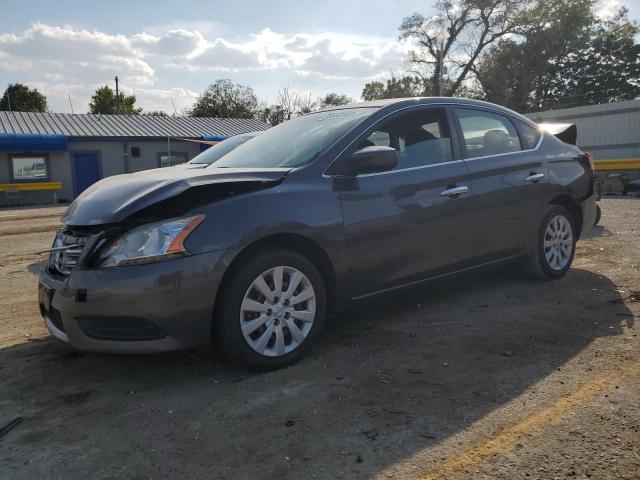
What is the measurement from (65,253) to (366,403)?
2003mm

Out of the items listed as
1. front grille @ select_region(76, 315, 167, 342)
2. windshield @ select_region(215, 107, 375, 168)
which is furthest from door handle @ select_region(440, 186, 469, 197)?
front grille @ select_region(76, 315, 167, 342)

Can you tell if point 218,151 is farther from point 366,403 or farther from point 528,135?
point 366,403

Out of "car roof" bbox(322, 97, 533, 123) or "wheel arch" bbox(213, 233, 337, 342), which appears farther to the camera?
"car roof" bbox(322, 97, 533, 123)

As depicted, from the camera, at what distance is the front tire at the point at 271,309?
3271mm

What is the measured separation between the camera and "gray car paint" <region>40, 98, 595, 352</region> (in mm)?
3127

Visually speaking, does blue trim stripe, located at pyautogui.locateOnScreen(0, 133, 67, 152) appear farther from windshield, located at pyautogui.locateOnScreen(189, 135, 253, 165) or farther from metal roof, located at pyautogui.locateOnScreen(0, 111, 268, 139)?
windshield, located at pyautogui.locateOnScreen(189, 135, 253, 165)

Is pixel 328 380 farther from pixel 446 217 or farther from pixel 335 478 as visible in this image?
pixel 446 217

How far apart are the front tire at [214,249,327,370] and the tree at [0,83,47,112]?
64.5m

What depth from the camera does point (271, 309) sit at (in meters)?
3.42

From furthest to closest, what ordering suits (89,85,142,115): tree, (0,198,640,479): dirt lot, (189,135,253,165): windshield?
(89,85,142,115): tree, (189,135,253,165): windshield, (0,198,640,479): dirt lot

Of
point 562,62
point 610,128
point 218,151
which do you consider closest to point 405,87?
point 562,62

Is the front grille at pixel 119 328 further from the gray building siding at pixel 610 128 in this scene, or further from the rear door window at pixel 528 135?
the gray building siding at pixel 610 128

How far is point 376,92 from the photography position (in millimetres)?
58906

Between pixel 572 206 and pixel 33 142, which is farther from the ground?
pixel 33 142
